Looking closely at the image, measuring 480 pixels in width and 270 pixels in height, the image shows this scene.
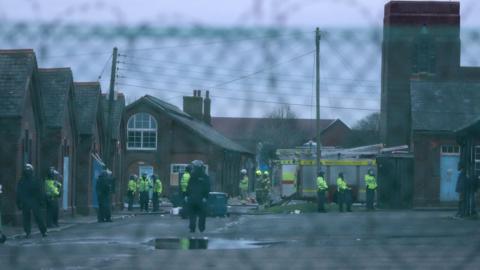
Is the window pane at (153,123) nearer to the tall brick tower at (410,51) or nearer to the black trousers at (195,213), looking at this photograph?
the tall brick tower at (410,51)

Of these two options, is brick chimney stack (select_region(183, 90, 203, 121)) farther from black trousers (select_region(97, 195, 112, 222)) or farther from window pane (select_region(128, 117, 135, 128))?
black trousers (select_region(97, 195, 112, 222))

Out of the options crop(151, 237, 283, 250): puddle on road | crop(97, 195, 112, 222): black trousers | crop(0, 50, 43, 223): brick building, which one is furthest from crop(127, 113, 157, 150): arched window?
crop(97, 195, 112, 222): black trousers

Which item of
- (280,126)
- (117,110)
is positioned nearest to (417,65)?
(280,126)

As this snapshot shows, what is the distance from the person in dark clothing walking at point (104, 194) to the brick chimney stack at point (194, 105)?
17981 millimetres

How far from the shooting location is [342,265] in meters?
9.43

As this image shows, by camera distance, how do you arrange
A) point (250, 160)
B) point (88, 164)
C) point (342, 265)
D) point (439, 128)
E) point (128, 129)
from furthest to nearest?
point (88, 164) < point (342, 265) < point (128, 129) < point (250, 160) < point (439, 128)

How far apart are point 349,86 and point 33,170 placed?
1218 centimetres

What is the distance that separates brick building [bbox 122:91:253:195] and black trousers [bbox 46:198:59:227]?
1390cm

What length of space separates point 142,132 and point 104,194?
55.3 ft

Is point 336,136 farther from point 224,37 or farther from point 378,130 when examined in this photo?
point 224,37

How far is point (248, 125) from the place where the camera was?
10.2 feet

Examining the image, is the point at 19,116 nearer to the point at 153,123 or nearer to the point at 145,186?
the point at 145,186

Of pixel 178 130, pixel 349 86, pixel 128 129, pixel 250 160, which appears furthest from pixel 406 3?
pixel 128 129

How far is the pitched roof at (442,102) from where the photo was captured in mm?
3088
